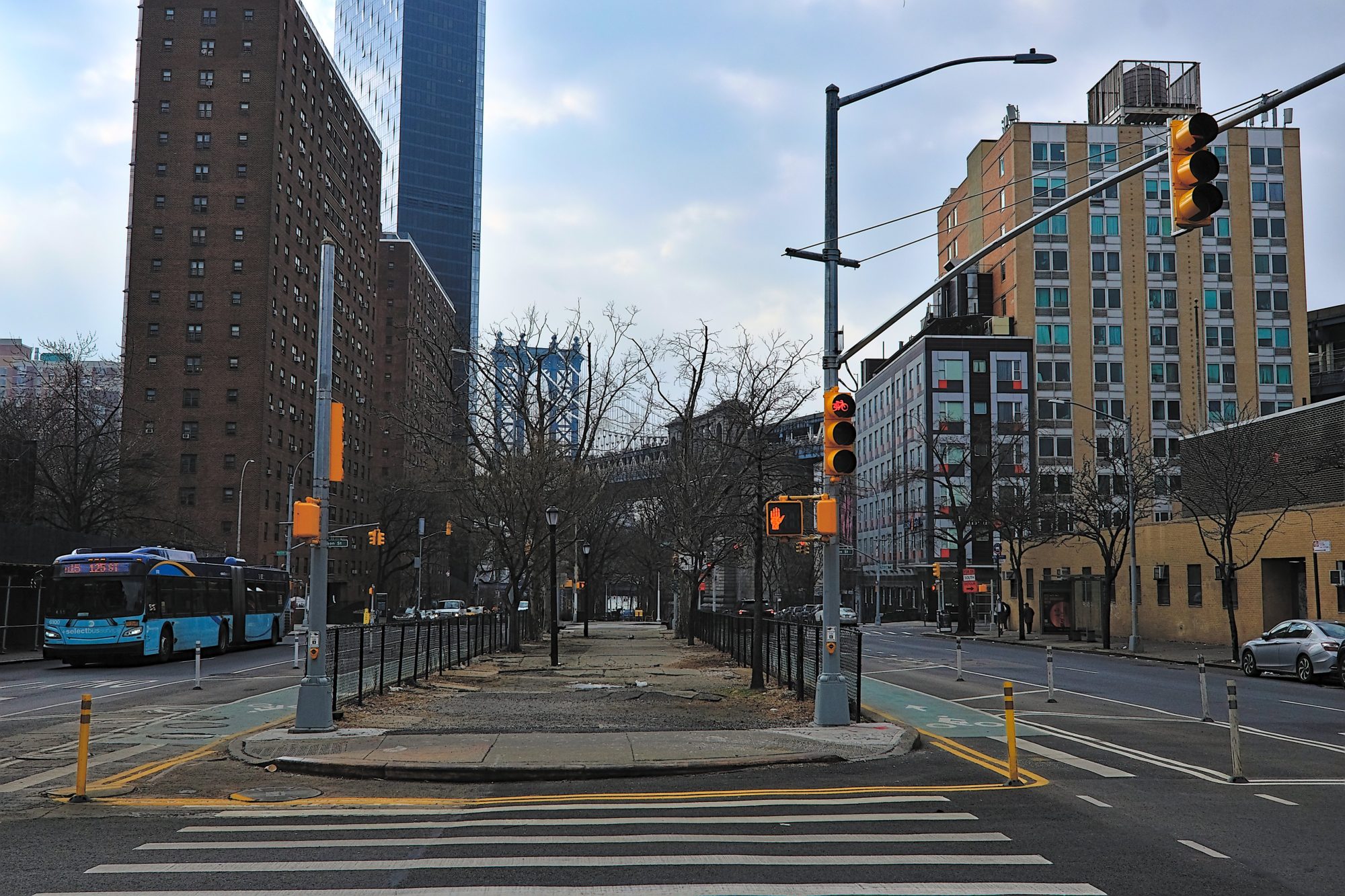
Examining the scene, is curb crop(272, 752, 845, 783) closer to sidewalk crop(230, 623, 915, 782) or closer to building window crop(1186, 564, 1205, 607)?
sidewalk crop(230, 623, 915, 782)

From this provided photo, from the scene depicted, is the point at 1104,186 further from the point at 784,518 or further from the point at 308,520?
the point at 308,520

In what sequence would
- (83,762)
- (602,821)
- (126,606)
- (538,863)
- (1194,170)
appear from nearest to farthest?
(538,863) < (602,821) < (1194,170) < (83,762) < (126,606)

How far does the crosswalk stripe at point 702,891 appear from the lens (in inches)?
276

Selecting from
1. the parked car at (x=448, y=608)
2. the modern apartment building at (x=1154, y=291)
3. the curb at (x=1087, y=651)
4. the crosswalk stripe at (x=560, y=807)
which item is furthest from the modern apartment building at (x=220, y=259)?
the crosswalk stripe at (x=560, y=807)

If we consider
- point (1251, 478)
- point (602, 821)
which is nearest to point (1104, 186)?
point (602, 821)

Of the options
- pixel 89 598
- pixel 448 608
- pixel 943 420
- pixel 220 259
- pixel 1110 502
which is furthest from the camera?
pixel 943 420

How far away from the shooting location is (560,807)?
34.0 feet

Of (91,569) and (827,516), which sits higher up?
A: (827,516)

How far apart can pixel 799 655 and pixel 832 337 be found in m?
6.26

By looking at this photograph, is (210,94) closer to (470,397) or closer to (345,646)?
(470,397)

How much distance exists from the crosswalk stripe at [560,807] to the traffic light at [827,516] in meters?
5.15

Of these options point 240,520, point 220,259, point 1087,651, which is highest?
point 220,259

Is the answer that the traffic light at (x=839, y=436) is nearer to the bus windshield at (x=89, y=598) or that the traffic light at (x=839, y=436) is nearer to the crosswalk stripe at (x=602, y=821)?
the crosswalk stripe at (x=602, y=821)

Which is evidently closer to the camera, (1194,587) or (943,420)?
(1194,587)
